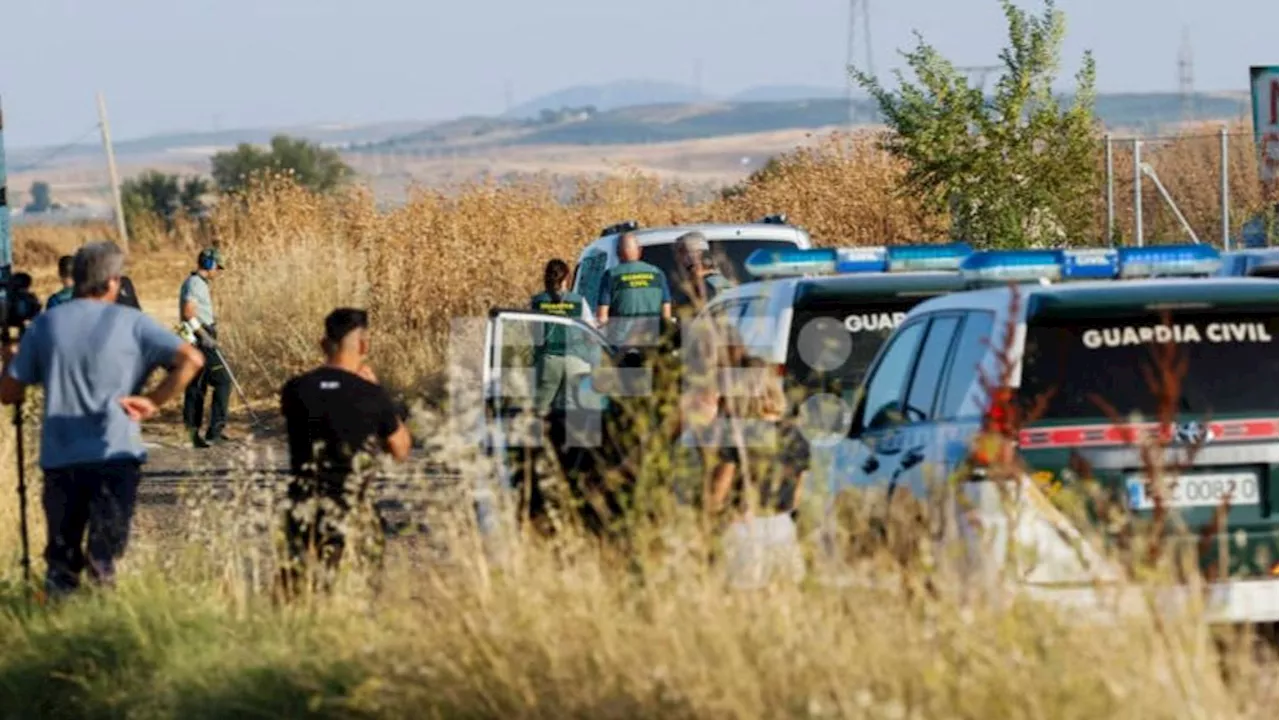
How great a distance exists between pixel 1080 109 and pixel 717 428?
53.8 feet

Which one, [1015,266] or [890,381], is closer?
[890,381]

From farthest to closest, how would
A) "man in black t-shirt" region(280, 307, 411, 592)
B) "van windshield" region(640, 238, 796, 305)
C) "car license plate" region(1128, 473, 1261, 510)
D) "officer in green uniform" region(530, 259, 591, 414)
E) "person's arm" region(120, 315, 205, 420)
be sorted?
"van windshield" region(640, 238, 796, 305), "officer in green uniform" region(530, 259, 591, 414), "person's arm" region(120, 315, 205, 420), "man in black t-shirt" region(280, 307, 411, 592), "car license plate" region(1128, 473, 1261, 510)

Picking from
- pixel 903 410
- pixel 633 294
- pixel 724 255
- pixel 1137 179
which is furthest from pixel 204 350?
pixel 903 410

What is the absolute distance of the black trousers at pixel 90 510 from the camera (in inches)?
476

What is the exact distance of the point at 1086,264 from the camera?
12312mm

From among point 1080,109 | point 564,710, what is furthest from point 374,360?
point 564,710

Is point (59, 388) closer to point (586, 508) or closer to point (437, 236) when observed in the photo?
point (586, 508)

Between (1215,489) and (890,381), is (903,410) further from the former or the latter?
(1215,489)

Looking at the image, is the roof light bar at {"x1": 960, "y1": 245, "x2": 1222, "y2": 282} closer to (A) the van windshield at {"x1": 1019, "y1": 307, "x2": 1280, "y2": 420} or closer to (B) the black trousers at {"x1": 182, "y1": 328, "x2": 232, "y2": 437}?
(A) the van windshield at {"x1": 1019, "y1": 307, "x2": 1280, "y2": 420}

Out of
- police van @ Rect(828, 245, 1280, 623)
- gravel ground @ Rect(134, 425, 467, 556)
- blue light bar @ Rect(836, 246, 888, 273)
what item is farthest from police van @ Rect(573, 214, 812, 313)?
police van @ Rect(828, 245, 1280, 623)

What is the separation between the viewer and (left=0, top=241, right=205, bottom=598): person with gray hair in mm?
12109

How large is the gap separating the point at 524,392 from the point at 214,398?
1182 cm

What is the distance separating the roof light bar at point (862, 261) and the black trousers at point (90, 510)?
139 inches

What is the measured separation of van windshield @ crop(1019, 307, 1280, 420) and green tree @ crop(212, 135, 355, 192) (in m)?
94.6
